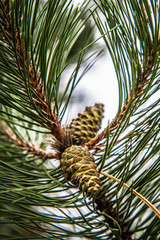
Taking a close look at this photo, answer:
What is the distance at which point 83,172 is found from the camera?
0.36 meters

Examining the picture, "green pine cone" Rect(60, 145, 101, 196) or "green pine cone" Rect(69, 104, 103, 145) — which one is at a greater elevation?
"green pine cone" Rect(69, 104, 103, 145)

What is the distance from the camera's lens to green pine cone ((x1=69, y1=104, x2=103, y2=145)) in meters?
0.45

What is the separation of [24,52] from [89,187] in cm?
20

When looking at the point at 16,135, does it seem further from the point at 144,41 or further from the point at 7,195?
the point at 144,41

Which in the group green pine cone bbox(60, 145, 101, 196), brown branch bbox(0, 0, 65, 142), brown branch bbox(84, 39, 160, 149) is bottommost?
green pine cone bbox(60, 145, 101, 196)

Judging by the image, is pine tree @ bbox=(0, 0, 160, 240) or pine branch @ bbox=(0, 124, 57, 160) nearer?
pine tree @ bbox=(0, 0, 160, 240)

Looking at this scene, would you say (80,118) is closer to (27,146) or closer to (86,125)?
(86,125)

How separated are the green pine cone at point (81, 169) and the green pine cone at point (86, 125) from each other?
0.16 ft

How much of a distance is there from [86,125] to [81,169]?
0.41ft

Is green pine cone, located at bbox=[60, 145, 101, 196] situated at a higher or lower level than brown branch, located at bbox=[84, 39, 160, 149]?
lower

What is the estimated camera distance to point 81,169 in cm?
36

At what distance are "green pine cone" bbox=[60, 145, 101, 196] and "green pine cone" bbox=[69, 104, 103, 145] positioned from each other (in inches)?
1.9

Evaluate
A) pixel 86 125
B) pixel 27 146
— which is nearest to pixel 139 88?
pixel 86 125

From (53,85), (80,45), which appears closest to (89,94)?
(80,45)
